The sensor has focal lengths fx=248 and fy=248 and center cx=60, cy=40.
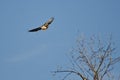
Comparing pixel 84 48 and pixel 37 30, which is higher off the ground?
pixel 84 48

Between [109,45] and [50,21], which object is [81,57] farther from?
[50,21]

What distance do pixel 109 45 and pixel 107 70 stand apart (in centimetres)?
150

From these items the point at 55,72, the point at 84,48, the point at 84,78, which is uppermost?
the point at 84,48

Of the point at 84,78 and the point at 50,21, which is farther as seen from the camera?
the point at 84,78

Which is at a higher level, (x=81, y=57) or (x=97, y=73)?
(x=81, y=57)

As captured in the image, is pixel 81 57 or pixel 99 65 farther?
pixel 81 57

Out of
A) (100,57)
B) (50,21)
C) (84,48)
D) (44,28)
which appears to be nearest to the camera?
(44,28)

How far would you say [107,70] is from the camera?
465 inches

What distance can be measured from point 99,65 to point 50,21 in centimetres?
401

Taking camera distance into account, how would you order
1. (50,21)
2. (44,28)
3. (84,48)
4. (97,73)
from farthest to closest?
(84,48), (97,73), (50,21), (44,28)

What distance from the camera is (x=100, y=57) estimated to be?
1210 centimetres

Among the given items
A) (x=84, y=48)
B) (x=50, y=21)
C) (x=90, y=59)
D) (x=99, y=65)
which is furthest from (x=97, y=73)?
(x=50, y=21)

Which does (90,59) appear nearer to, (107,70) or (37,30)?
(107,70)

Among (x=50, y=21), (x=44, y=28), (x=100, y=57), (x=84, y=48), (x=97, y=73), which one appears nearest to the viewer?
(x=44, y=28)
